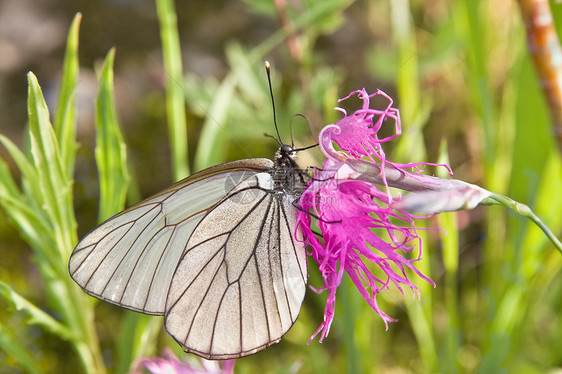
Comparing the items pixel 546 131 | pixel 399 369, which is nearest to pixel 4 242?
pixel 399 369

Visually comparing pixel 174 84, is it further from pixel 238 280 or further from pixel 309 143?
pixel 238 280

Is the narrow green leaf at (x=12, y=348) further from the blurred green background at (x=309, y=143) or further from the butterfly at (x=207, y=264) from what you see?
the butterfly at (x=207, y=264)

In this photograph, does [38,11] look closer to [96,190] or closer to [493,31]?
[96,190]

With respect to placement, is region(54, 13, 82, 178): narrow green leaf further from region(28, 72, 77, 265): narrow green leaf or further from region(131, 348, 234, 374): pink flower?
region(131, 348, 234, 374): pink flower

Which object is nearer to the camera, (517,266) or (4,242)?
(517,266)

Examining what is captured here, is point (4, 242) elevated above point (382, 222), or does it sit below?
above

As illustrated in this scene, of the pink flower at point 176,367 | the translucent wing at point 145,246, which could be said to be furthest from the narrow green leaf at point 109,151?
the pink flower at point 176,367

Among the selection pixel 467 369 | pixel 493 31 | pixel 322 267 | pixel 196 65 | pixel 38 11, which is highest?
pixel 38 11

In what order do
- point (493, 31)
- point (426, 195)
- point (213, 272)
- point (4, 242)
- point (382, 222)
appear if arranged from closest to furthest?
point (426, 195) → point (382, 222) → point (213, 272) → point (4, 242) → point (493, 31)
